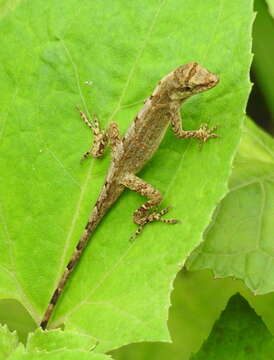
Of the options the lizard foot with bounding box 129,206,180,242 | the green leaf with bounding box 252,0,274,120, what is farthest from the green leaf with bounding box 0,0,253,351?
the green leaf with bounding box 252,0,274,120

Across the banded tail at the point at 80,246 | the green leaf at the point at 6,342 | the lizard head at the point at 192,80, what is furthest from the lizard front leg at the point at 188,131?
the green leaf at the point at 6,342

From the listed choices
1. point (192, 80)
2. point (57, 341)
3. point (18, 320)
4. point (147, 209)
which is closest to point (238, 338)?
point (147, 209)

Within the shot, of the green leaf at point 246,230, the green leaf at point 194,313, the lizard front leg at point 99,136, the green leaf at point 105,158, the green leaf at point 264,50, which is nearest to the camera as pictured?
the green leaf at point 105,158

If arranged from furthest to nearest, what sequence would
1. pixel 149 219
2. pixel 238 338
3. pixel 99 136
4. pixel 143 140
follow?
pixel 143 140 < pixel 238 338 < pixel 99 136 < pixel 149 219

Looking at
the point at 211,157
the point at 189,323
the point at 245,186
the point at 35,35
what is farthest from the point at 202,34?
the point at 189,323

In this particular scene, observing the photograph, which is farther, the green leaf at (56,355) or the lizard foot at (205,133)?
the lizard foot at (205,133)

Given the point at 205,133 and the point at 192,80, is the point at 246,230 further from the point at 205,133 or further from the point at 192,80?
the point at 192,80

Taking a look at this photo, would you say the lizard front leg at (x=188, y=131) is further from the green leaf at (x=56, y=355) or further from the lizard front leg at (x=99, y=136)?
the green leaf at (x=56, y=355)
